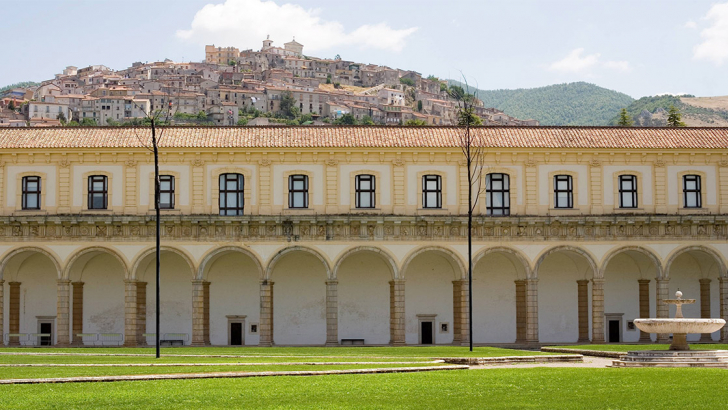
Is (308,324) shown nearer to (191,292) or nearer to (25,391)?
(191,292)

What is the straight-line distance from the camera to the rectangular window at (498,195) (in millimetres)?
52719

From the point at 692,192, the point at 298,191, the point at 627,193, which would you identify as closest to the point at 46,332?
the point at 298,191

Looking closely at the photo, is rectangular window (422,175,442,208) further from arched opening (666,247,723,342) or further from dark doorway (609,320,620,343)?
arched opening (666,247,723,342)

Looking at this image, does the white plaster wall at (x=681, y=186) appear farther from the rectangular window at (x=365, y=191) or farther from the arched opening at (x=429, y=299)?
the rectangular window at (x=365, y=191)

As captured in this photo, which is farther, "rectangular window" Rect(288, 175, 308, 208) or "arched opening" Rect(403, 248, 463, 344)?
"arched opening" Rect(403, 248, 463, 344)

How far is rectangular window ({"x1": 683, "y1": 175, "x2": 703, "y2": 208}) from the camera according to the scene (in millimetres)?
53594

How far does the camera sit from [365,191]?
52438mm

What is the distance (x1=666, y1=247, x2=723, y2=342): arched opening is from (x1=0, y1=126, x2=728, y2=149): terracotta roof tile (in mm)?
5765

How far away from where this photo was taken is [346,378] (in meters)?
27.2

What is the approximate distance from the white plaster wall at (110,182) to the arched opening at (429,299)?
1440cm

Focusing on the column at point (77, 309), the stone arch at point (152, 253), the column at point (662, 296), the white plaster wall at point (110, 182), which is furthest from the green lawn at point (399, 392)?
the column at point (77, 309)

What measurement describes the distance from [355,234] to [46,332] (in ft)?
52.5

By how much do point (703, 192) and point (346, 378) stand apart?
31.7 meters

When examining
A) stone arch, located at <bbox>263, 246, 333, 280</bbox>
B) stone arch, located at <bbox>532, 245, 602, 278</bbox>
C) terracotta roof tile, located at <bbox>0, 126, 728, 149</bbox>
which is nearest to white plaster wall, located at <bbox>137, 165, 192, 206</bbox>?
terracotta roof tile, located at <bbox>0, 126, 728, 149</bbox>
